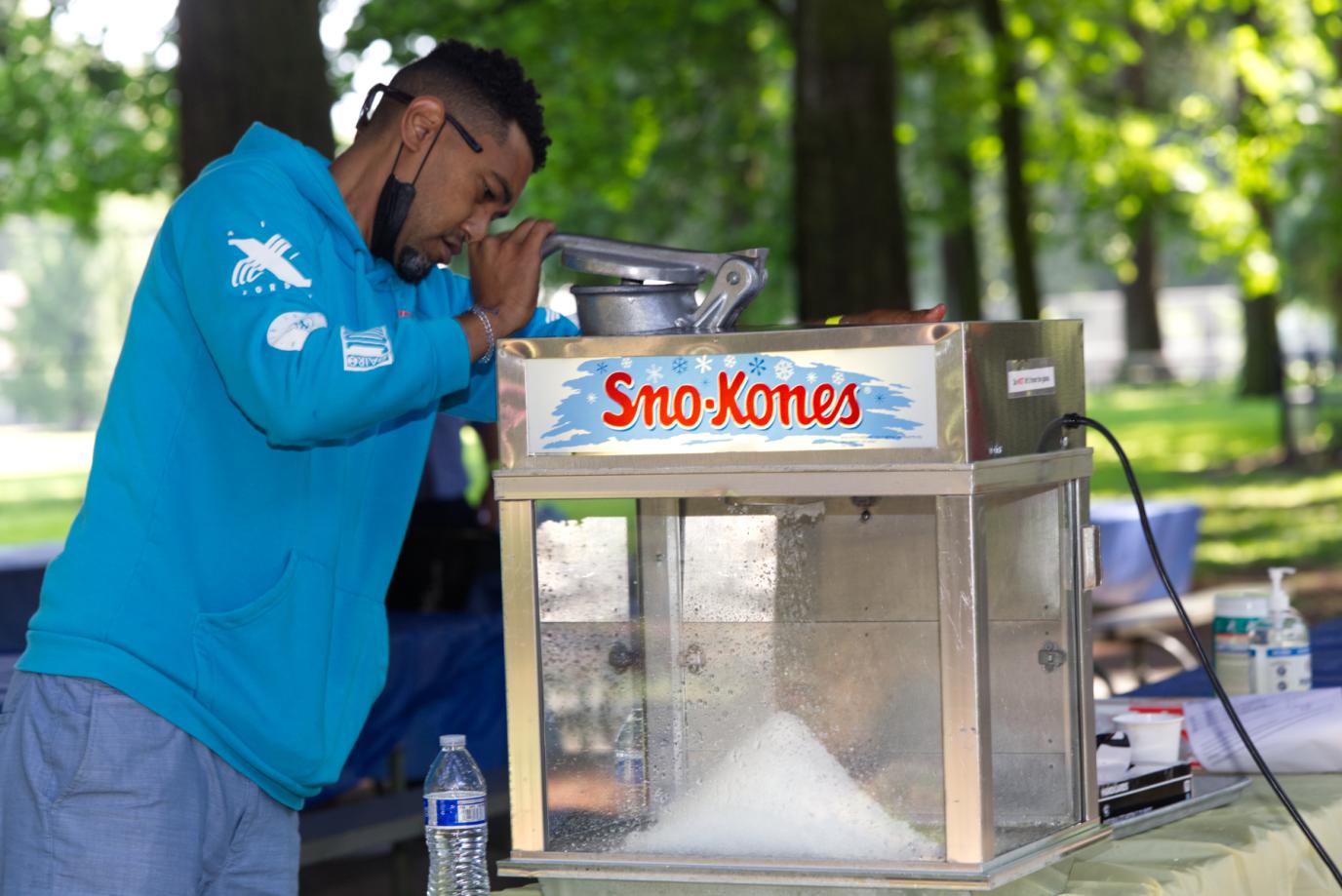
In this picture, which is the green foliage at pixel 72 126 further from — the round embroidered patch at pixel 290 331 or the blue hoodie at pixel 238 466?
the round embroidered patch at pixel 290 331

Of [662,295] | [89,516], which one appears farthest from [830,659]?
[89,516]

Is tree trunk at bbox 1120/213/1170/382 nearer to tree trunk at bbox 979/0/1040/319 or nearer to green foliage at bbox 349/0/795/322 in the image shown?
Answer: green foliage at bbox 349/0/795/322

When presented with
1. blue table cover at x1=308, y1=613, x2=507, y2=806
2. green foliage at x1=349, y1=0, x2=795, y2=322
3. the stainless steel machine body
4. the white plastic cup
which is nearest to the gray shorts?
the stainless steel machine body

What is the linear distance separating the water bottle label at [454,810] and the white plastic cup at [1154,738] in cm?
96

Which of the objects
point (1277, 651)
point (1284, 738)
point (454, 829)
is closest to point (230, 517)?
point (454, 829)

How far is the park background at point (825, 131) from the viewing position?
784cm

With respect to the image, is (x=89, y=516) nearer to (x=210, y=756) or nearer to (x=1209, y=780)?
(x=210, y=756)

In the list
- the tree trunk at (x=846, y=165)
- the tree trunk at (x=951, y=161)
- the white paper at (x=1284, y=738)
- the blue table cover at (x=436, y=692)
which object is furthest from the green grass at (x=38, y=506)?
the white paper at (x=1284, y=738)

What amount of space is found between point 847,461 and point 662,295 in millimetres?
290

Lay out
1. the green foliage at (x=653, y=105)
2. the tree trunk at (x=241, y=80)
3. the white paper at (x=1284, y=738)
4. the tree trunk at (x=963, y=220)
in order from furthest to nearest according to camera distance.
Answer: the tree trunk at (x=963, y=220)
the green foliage at (x=653, y=105)
the tree trunk at (x=241, y=80)
the white paper at (x=1284, y=738)

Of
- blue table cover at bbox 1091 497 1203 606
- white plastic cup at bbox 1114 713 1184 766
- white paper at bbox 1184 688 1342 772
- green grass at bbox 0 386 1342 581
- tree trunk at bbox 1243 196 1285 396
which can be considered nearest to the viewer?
white plastic cup at bbox 1114 713 1184 766

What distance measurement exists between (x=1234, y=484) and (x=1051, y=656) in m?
16.2

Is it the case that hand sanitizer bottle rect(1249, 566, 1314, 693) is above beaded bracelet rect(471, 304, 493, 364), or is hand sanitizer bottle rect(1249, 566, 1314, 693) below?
below

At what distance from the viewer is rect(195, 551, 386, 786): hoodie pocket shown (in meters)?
1.99
